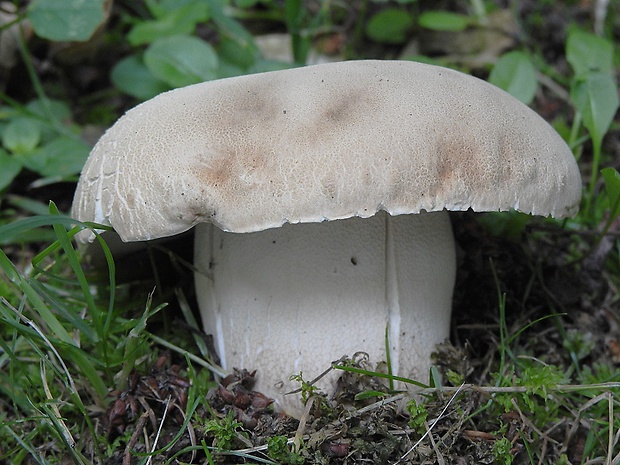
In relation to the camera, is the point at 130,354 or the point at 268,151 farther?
the point at 130,354

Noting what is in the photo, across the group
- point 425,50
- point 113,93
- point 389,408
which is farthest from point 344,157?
point 425,50

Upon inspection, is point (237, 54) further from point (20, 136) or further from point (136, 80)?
point (20, 136)

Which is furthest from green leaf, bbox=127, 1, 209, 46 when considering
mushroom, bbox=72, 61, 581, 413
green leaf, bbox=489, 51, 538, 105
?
green leaf, bbox=489, 51, 538, 105

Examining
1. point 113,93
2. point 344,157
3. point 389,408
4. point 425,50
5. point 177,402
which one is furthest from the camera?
point 425,50

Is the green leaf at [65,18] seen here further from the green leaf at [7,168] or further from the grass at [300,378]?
the green leaf at [7,168]

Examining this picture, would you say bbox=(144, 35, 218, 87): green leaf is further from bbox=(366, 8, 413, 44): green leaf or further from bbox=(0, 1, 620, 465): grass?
bbox=(366, 8, 413, 44): green leaf

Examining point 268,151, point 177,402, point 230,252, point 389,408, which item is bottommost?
point 177,402

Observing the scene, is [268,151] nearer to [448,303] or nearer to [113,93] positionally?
[448,303]
